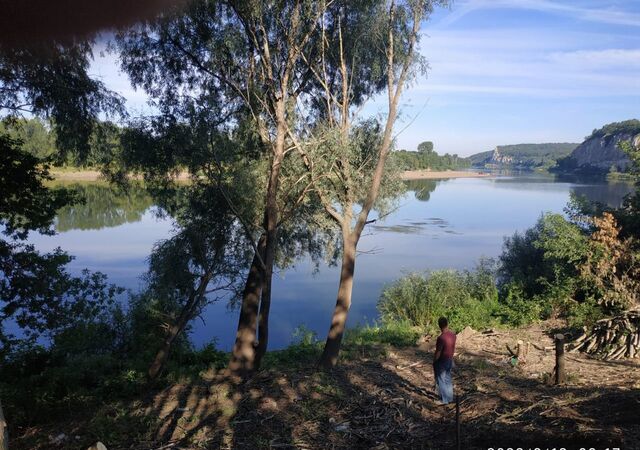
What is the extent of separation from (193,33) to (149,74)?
131 centimetres

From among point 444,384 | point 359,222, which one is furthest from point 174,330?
point 444,384

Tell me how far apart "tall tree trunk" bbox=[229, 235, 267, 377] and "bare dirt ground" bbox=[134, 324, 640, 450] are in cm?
75

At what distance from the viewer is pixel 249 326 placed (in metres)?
9.59

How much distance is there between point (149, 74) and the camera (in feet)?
33.1

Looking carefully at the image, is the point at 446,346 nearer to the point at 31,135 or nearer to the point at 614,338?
the point at 614,338

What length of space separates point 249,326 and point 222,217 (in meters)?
2.54

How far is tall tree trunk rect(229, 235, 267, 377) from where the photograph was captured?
9.26 m

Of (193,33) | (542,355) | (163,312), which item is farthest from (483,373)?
(193,33)

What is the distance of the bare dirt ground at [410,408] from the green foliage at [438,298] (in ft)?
14.3

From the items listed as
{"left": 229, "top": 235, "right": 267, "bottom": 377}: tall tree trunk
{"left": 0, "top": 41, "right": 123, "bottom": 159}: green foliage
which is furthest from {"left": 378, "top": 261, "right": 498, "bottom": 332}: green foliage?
{"left": 0, "top": 41, "right": 123, "bottom": 159}: green foliage

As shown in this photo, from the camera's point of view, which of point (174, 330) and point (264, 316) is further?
point (174, 330)

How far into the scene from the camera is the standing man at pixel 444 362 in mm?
6152

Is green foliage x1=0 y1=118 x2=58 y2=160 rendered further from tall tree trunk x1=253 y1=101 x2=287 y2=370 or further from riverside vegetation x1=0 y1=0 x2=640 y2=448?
tall tree trunk x1=253 y1=101 x2=287 y2=370

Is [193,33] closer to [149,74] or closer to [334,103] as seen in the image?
[149,74]
